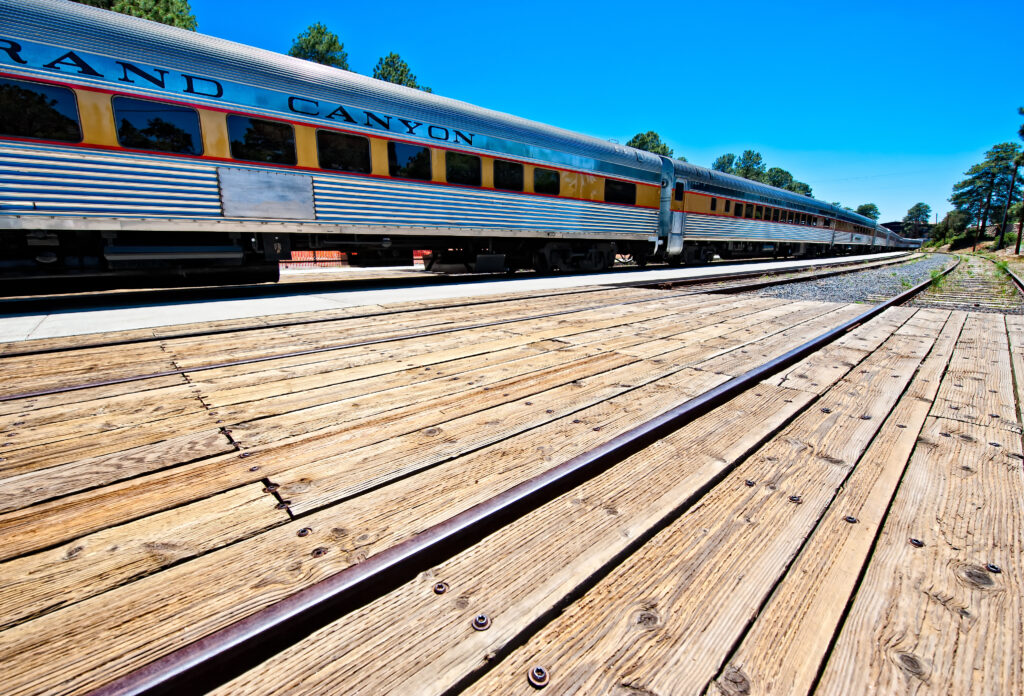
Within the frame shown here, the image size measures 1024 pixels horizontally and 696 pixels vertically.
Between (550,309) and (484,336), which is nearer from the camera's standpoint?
(484,336)

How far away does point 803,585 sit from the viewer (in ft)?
Result: 3.75

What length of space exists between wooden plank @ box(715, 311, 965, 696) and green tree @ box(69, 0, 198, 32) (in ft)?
104

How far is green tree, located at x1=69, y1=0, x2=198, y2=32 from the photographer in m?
22.8

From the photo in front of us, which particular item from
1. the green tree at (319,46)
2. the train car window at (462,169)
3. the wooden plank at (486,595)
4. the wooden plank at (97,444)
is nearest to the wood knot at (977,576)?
the wooden plank at (486,595)

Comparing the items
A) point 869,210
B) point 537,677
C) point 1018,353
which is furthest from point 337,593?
point 869,210

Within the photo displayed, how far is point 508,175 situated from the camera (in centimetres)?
937

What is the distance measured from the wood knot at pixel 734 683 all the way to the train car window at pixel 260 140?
300 inches

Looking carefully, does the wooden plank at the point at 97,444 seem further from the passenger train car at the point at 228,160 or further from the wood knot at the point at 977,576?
the passenger train car at the point at 228,160

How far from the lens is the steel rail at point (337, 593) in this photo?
0.82 meters

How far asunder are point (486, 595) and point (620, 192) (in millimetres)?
12242

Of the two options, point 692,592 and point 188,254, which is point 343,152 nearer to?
point 188,254

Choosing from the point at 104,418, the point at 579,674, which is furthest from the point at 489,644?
the point at 104,418

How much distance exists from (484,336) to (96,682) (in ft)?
10.0

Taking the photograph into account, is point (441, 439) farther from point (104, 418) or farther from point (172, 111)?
point (172, 111)
